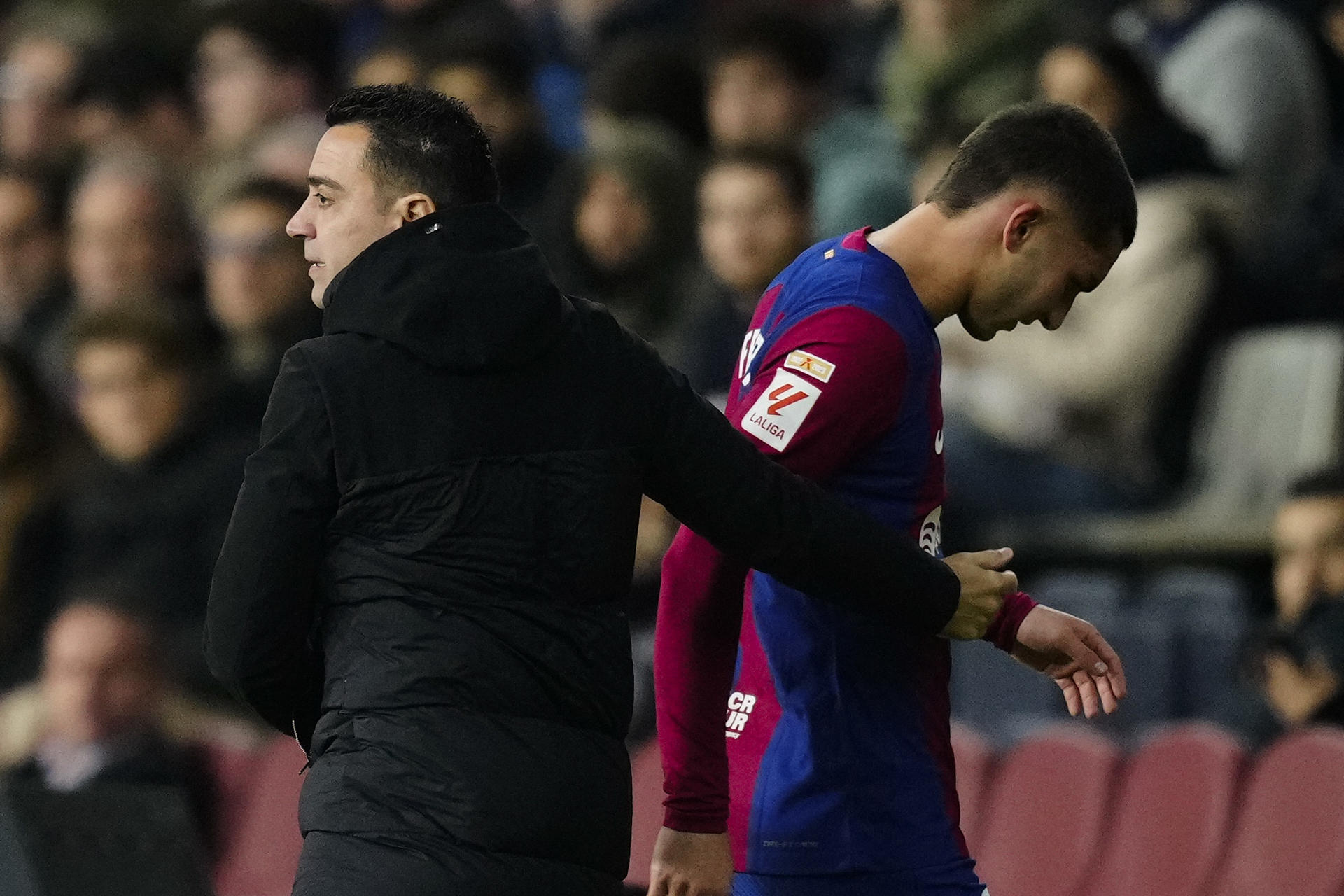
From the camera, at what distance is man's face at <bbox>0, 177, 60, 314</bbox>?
934cm

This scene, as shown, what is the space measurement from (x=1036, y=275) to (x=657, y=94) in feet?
18.5

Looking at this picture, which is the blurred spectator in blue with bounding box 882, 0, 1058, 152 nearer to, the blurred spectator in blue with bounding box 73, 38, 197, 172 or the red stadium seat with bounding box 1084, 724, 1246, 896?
the red stadium seat with bounding box 1084, 724, 1246, 896

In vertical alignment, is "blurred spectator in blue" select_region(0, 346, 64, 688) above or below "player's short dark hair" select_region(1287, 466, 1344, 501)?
below

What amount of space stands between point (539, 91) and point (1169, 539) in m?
4.39

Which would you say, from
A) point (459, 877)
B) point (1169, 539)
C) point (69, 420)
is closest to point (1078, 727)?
point (1169, 539)

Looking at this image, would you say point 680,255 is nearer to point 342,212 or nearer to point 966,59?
point 966,59

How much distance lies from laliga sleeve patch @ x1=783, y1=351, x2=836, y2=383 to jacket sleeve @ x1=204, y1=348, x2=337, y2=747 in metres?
0.68

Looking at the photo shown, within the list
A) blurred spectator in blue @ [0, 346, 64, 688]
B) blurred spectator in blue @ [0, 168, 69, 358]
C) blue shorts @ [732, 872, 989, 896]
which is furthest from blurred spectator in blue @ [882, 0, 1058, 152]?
blue shorts @ [732, 872, 989, 896]

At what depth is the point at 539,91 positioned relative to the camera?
975 centimetres

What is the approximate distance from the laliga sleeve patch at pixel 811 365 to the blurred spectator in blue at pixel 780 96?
16.0 ft

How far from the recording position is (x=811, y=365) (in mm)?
2889

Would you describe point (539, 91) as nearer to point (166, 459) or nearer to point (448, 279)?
point (166, 459)

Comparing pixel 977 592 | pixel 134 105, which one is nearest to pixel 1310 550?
pixel 977 592

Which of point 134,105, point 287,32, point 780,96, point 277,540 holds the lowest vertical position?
point 277,540
